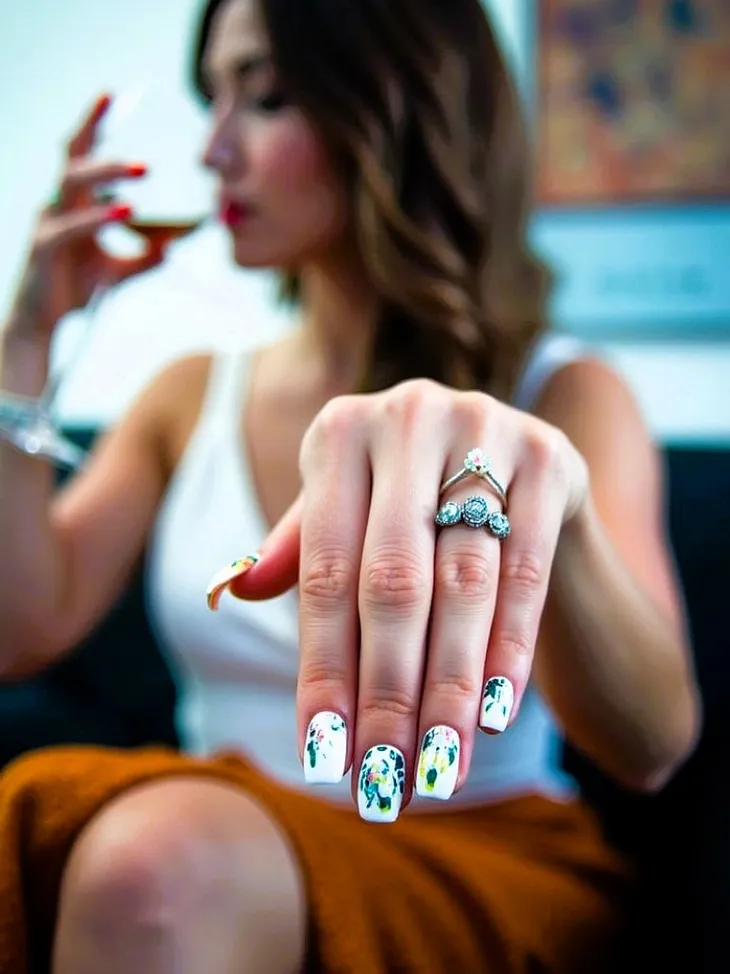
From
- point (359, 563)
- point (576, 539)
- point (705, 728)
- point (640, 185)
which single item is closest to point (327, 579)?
point (359, 563)

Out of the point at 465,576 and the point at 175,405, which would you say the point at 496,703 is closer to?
the point at 465,576

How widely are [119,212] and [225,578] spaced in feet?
1.43

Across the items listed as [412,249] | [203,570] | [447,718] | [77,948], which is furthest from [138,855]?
[412,249]

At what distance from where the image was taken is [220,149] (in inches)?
28.2

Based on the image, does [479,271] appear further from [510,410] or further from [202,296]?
[202,296]

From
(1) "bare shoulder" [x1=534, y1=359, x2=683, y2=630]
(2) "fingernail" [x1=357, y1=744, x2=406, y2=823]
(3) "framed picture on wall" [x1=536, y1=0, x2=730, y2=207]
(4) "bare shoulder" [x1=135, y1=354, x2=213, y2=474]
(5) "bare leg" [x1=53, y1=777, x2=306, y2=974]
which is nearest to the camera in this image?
(2) "fingernail" [x1=357, y1=744, x2=406, y2=823]

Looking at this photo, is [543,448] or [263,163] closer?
[543,448]

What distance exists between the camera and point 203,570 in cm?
81

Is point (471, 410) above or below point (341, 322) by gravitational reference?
above

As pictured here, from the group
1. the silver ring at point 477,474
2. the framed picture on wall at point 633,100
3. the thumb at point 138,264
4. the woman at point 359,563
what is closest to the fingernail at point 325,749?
the woman at point 359,563

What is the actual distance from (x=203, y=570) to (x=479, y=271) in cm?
35

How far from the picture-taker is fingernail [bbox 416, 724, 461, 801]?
1.09ft

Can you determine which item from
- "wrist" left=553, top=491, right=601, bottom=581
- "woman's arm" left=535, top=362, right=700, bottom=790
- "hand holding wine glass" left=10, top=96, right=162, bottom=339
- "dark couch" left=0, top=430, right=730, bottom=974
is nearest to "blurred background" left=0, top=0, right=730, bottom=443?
"dark couch" left=0, top=430, right=730, bottom=974

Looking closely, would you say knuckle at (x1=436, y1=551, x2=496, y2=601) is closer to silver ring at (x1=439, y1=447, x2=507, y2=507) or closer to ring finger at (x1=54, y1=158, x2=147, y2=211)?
silver ring at (x1=439, y1=447, x2=507, y2=507)
